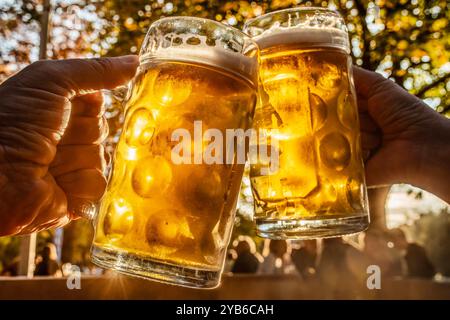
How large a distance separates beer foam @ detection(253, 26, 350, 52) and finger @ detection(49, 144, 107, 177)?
599 mm

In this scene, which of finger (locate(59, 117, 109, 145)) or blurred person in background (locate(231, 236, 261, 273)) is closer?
finger (locate(59, 117, 109, 145))

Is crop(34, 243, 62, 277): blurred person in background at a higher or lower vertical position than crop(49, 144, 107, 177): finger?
lower

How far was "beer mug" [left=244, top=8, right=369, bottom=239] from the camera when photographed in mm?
1128

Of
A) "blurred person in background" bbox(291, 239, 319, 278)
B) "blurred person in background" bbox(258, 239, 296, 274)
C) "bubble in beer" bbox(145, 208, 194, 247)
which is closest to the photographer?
"bubble in beer" bbox(145, 208, 194, 247)

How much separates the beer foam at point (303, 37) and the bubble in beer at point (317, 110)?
0.13 metres

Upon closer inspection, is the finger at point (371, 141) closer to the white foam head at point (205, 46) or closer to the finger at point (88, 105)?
the white foam head at point (205, 46)

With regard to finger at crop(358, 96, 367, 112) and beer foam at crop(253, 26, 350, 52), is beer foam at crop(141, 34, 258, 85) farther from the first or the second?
finger at crop(358, 96, 367, 112)

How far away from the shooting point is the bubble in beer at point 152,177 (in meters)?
0.95

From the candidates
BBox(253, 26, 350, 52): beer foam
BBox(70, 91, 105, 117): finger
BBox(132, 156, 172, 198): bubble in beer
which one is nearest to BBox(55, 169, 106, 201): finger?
BBox(70, 91, 105, 117): finger

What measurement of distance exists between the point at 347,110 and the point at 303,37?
22 cm

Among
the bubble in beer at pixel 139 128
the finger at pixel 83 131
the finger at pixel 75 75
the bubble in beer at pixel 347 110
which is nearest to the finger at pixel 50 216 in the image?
the finger at pixel 83 131
